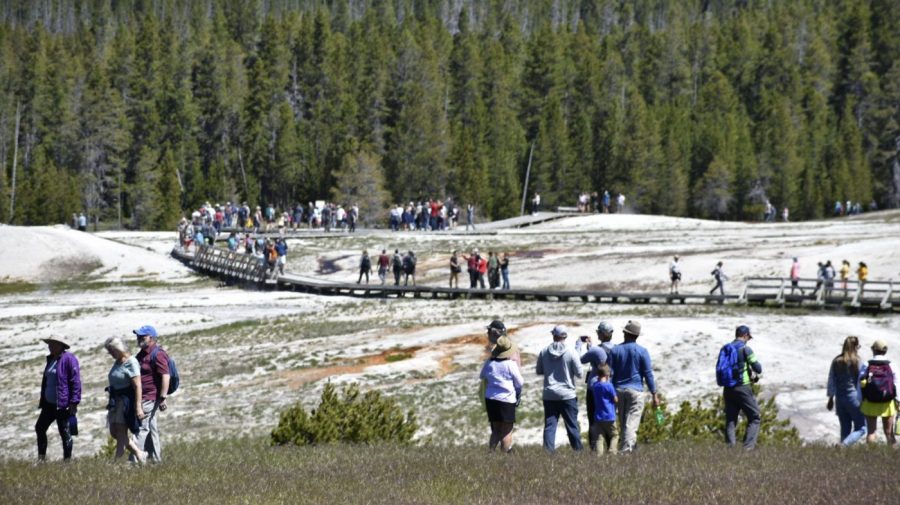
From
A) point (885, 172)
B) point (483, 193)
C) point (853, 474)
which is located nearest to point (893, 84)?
point (885, 172)

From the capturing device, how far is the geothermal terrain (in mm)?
27312

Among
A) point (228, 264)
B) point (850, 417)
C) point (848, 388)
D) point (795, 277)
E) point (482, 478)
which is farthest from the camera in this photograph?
point (228, 264)

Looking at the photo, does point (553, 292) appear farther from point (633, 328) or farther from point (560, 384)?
point (633, 328)

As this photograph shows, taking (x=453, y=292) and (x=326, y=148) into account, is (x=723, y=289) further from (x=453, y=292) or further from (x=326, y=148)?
(x=326, y=148)

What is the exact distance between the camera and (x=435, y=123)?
11050 centimetres

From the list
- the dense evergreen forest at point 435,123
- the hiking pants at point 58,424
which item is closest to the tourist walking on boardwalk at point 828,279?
the hiking pants at point 58,424

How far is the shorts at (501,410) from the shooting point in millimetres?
15750

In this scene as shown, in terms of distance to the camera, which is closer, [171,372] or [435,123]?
[171,372]

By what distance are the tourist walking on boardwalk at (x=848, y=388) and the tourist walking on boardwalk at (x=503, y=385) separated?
15.4ft

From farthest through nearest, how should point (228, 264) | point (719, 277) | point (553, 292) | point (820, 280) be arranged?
point (228, 264), point (553, 292), point (719, 277), point (820, 280)

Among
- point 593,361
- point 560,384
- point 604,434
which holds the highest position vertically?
point 593,361

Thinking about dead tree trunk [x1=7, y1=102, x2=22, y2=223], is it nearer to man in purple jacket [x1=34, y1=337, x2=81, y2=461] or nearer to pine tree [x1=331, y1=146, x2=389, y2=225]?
pine tree [x1=331, y1=146, x2=389, y2=225]

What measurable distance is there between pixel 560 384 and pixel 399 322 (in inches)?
965

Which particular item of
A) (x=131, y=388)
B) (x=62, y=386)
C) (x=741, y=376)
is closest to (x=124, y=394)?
(x=131, y=388)
